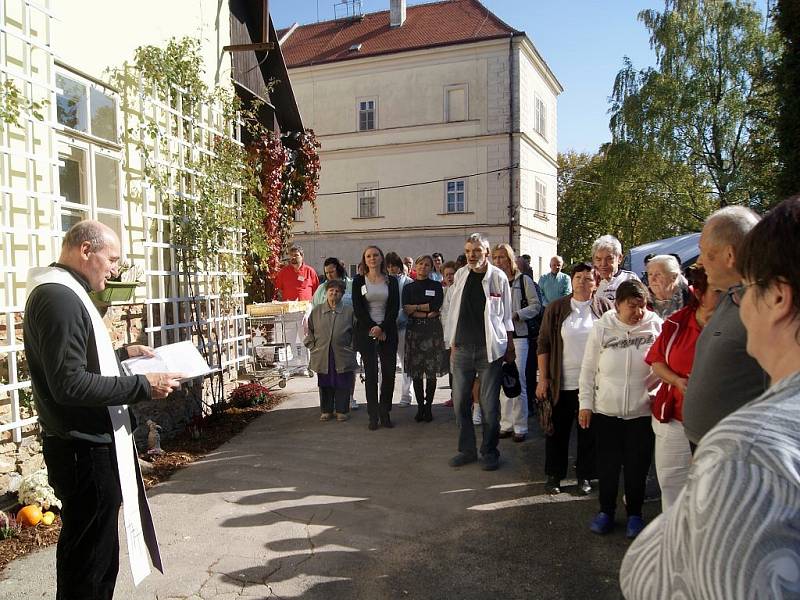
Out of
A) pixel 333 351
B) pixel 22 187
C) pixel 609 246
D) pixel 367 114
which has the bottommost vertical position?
pixel 333 351

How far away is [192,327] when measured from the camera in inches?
299

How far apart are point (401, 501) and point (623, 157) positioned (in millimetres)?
23186

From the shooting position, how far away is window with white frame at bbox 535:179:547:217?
1150 inches

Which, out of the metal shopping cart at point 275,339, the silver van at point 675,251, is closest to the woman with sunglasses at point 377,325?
the metal shopping cart at point 275,339

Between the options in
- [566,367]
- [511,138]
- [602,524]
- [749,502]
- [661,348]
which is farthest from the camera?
[511,138]

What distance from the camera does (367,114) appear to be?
94.5 ft

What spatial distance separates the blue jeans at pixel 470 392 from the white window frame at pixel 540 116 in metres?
25.2

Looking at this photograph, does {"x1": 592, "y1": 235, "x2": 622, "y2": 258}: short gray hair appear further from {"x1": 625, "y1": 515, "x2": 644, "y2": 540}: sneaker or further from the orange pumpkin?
the orange pumpkin

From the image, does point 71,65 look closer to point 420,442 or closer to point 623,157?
point 420,442

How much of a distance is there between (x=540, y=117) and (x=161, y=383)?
29.5 m

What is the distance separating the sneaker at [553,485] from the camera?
4941 millimetres

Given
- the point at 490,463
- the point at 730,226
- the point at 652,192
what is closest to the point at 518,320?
the point at 490,463

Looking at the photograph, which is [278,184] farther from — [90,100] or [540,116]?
[540,116]

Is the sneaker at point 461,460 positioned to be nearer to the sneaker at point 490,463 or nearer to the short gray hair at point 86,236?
the sneaker at point 490,463
